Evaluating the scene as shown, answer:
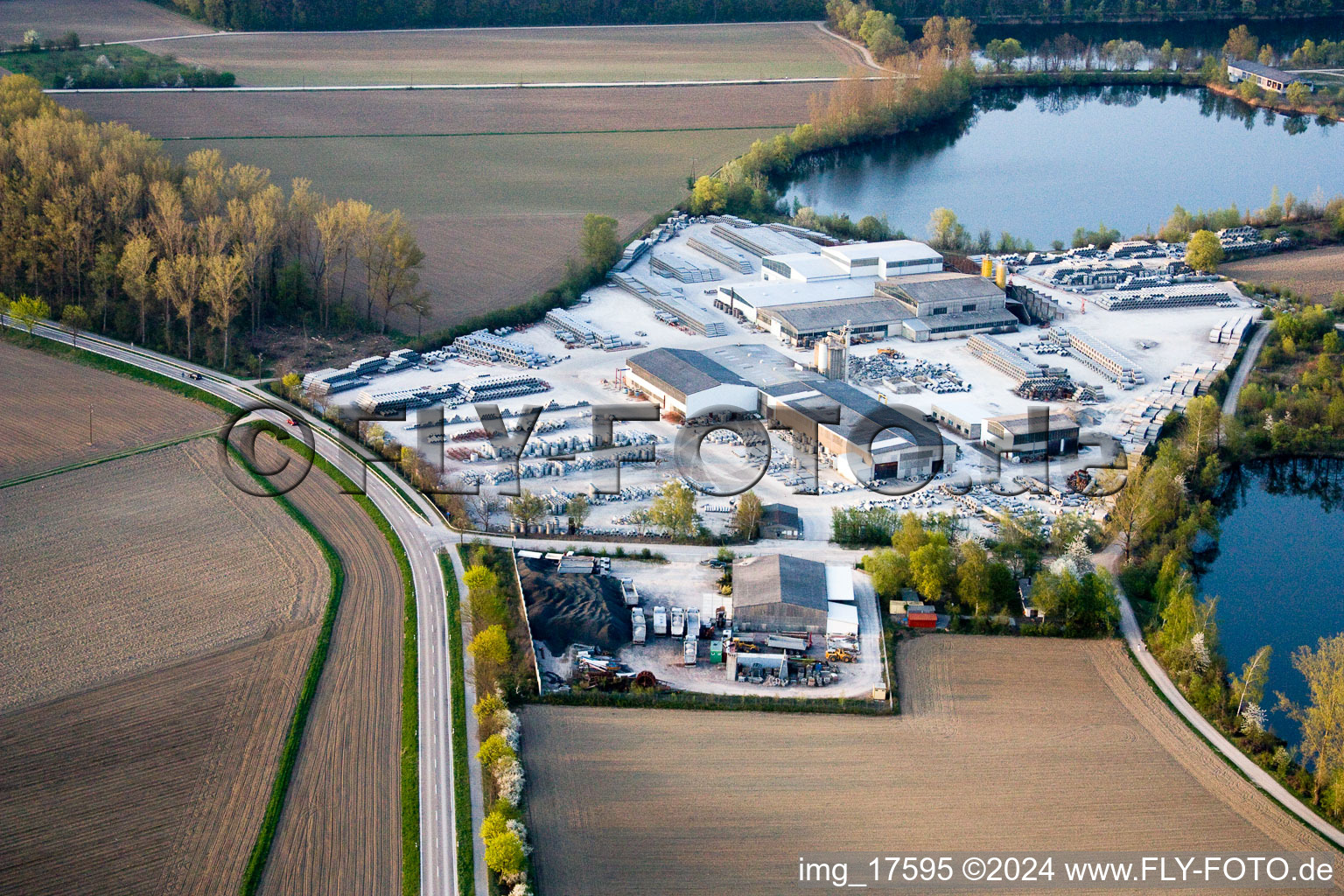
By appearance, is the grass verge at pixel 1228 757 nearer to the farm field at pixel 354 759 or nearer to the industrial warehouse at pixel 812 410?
the industrial warehouse at pixel 812 410

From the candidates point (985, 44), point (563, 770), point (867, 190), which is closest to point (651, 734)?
point (563, 770)

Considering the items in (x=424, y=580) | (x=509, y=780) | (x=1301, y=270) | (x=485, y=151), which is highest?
(x=485, y=151)

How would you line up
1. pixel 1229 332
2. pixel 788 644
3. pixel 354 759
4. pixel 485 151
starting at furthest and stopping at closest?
1. pixel 485 151
2. pixel 1229 332
3. pixel 788 644
4. pixel 354 759

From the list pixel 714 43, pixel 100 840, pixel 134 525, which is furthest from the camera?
pixel 714 43

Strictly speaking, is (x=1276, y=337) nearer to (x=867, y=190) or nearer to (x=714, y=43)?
(x=867, y=190)

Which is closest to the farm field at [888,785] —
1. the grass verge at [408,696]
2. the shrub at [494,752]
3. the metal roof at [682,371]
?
the shrub at [494,752]

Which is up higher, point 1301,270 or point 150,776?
point 1301,270

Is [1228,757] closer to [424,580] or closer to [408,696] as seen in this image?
[408,696]

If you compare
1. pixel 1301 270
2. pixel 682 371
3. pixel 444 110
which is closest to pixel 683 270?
pixel 682 371
